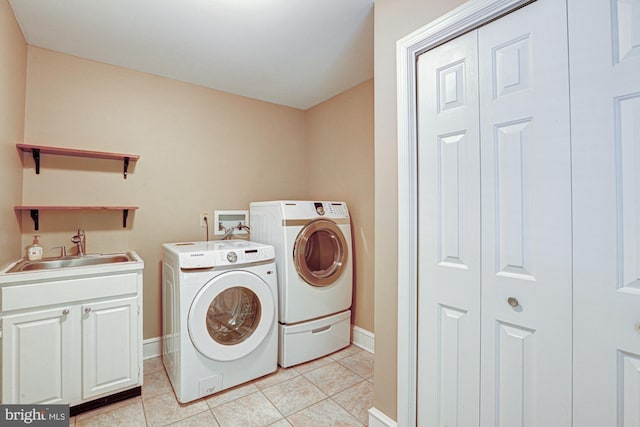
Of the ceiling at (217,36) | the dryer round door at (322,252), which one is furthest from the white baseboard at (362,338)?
the ceiling at (217,36)

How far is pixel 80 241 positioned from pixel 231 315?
47.7 inches

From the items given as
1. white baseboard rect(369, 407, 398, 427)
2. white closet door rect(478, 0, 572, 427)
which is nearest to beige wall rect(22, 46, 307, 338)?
white baseboard rect(369, 407, 398, 427)

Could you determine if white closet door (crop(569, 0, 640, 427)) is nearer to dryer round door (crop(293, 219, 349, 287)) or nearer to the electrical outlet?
dryer round door (crop(293, 219, 349, 287))

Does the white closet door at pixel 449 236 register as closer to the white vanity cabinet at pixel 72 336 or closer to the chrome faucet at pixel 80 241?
the white vanity cabinet at pixel 72 336

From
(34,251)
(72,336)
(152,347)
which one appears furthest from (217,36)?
(152,347)

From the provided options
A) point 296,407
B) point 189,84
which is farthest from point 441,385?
point 189,84

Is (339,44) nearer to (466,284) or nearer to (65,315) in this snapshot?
(466,284)

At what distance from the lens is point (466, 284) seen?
125 cm

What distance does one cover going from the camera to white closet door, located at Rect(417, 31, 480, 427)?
4.02ft

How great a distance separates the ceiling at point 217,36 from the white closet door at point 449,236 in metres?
0.73

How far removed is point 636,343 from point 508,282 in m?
0.35

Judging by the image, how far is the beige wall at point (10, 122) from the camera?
5.21ft

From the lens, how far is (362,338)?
8.75 ft

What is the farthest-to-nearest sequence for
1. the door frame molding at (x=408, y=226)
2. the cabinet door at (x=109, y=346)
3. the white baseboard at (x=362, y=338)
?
the white baseboard at (x=362, y=338) < the cabinet door at (x=109, y=346) < the door frame molding at (x=408, y=226)
